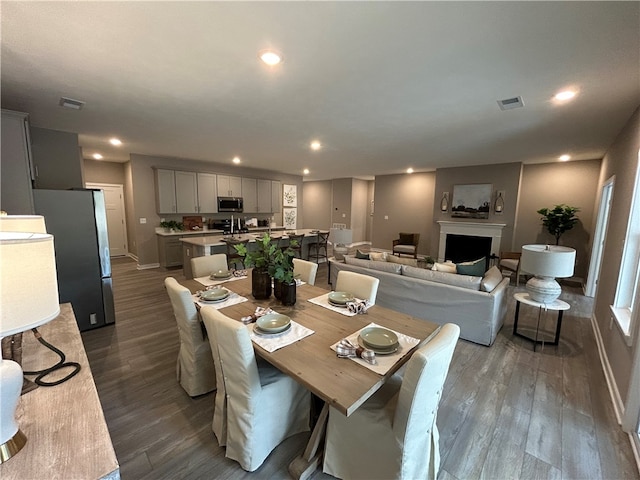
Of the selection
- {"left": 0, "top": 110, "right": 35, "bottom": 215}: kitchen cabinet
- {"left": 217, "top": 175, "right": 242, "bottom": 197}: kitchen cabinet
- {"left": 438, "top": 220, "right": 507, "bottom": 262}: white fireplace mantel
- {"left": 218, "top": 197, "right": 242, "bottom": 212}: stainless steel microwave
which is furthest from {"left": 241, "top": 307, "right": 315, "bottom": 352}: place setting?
{"left": 438, "top": 220, "right": 507, "bottom": 262}: white fireplace mantel

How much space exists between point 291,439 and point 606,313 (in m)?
3.59

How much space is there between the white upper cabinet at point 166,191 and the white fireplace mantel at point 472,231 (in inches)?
262

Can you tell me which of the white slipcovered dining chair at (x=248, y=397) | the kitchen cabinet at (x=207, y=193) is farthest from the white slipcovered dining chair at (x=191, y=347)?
the kitchen cabinet at (x=207, y=193)

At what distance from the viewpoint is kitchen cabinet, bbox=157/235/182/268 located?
6082mm

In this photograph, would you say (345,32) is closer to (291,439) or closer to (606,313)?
(291,439)

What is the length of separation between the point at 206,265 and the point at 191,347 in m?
1.13

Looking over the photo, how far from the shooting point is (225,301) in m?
2.22

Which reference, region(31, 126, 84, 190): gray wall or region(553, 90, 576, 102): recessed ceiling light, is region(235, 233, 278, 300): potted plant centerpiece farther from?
region(31, 126, 84, 190): gray wall

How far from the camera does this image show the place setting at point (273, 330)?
1.62 meters

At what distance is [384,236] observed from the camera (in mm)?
8922

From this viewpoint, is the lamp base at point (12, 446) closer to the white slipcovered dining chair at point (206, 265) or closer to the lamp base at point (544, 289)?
the white slipcovered dining chair at point (206, 265)

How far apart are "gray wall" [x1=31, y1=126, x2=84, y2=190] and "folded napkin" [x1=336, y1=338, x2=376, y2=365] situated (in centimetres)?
485

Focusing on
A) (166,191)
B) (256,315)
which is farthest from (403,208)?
(256,315)

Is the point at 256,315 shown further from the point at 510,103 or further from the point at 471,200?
the point at 471,200
